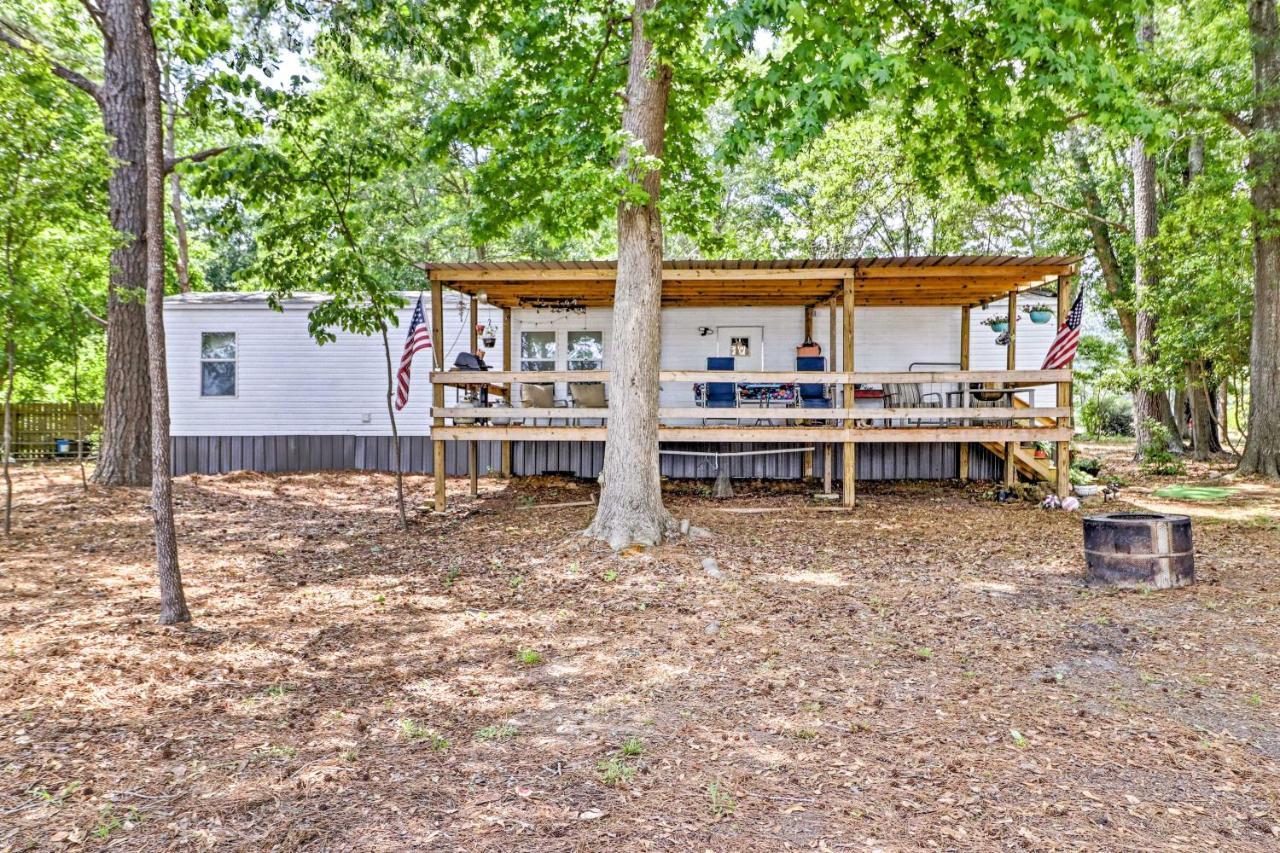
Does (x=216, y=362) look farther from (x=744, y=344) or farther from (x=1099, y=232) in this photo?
(x=1099, y=232)

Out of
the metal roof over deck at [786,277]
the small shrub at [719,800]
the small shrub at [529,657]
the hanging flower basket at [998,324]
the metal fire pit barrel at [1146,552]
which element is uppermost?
the metal roof over deck at [786,277]

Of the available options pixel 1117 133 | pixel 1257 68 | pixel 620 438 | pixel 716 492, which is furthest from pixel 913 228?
pixel 620 438

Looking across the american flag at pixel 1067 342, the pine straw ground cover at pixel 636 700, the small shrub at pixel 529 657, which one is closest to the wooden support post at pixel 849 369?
the pine straw ground cover at pixel 636 700

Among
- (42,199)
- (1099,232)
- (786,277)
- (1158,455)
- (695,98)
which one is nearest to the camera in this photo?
(42,199)

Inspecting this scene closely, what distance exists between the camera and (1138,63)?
6188 millimetres

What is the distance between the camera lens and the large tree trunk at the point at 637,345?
668 centimetres

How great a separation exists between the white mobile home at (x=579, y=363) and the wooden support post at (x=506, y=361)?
33 millimetres

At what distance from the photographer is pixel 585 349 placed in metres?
12.0

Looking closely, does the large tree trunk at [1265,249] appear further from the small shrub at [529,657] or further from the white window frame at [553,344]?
the small shrub at [529,657]

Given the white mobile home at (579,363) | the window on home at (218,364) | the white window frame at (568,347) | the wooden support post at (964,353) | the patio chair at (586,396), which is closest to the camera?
the white mobile home at (579,363)

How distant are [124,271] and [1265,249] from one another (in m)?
14.8

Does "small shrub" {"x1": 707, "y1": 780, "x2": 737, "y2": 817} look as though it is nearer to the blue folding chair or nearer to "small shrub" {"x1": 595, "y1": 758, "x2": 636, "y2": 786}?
"small shrub" {"x1": 595, "y1": 758, "x2": 636, "y2": 786}

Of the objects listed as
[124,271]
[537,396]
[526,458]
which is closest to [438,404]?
[537,396]

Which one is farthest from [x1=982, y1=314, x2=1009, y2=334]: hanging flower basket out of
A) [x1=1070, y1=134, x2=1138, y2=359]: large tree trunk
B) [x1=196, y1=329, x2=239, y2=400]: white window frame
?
[x1=196, y1=329, x2=239, y2=400]: white window frame
